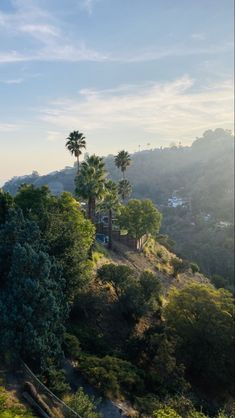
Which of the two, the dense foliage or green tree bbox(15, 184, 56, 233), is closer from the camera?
the dense foliage

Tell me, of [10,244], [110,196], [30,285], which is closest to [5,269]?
[10,244]

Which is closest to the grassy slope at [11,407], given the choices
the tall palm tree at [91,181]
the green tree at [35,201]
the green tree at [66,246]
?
the green tree at [66,246]

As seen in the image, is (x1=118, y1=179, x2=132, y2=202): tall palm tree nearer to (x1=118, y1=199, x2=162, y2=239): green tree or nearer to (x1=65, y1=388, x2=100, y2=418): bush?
(x1=118, y1=199, x2=162, y2=239): green tree

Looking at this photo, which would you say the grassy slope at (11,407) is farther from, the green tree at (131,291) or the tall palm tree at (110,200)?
the tall palm tree at (110,200)

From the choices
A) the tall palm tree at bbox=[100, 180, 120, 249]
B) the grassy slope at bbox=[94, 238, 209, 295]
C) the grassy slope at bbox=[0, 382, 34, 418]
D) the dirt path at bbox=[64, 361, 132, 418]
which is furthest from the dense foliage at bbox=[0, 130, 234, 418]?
the tall palm tree at bbox=[100, 180, 120, 249]

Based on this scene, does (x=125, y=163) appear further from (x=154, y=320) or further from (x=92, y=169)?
(x=154, y=320)

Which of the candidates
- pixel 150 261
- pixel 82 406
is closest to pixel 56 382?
pixel 82 406
